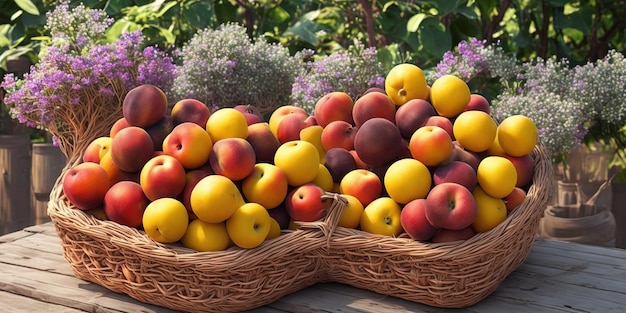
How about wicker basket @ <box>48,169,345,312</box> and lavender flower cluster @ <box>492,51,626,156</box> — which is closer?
wicker basket @ <box>48,169,345,312</box>

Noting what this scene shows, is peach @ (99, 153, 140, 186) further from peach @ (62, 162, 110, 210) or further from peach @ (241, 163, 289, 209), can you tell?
peach @ (241, 163, 289, 209)

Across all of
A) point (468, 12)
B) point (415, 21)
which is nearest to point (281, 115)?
point (415, 21)

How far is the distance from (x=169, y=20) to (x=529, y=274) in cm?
298

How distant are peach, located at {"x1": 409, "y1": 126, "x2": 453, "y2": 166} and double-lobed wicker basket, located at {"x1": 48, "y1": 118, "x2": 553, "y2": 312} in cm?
21

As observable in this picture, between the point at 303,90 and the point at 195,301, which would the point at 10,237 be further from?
the point at 303,90

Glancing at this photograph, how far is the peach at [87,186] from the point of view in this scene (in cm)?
204

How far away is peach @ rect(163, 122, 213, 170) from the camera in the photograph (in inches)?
79.0

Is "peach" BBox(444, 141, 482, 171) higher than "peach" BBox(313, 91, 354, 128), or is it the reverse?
"peach" BBox(313, 91, 354, 128)

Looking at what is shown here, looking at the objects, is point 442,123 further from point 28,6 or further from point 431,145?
point 28,6

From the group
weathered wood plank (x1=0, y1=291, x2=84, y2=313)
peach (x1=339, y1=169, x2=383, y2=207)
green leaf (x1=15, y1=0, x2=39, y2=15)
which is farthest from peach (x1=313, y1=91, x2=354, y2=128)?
green leaf (x1=15, y1=0, x2=39, y2=15)

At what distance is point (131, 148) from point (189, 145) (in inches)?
6.1

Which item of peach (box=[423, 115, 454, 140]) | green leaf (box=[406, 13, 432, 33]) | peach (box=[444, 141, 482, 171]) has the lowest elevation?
peach (box=[444, 141, 482, 171])

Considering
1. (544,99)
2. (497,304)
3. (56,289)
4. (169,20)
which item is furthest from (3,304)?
(169,20)

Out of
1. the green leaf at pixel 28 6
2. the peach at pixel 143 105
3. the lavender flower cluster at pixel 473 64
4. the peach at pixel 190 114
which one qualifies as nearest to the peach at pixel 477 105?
the peach at pixel 190 114
